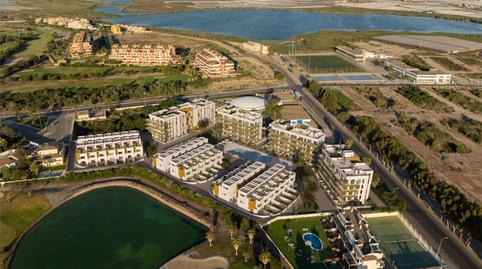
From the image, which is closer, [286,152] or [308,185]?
[308,185]

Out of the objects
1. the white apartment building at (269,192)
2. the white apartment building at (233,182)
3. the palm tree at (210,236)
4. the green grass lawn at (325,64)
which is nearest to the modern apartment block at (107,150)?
the white apartment building at (233,182)

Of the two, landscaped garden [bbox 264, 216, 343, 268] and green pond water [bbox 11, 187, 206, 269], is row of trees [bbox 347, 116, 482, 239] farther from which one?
green pond water [bbox 11, 187, 206, 269]

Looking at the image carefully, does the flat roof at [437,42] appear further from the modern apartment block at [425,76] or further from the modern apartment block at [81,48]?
the modern apartment block at [81,48]

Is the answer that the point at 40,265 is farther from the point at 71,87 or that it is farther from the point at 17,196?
the point at 71,87

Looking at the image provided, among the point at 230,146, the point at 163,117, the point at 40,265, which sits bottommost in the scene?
the point at 40,265

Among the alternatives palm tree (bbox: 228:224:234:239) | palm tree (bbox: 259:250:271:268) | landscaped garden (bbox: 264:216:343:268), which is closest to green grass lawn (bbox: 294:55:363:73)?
landscaped garden (bbox: 264:216:343:268)

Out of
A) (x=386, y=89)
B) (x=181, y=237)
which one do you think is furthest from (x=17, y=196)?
(x=386, y=89)
